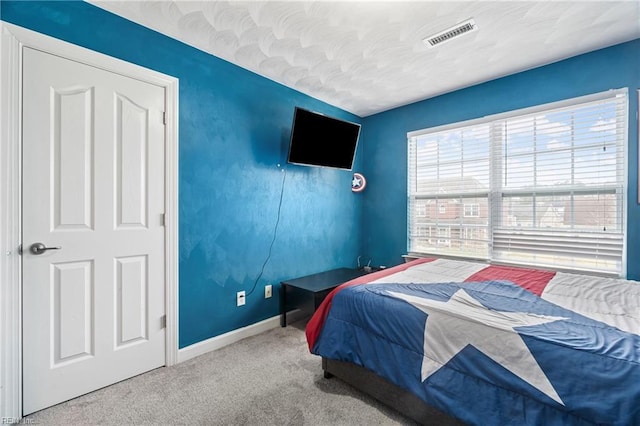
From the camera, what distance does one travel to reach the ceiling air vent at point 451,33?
207 centimetres

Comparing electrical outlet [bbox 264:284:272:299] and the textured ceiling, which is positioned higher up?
the textured ceiling

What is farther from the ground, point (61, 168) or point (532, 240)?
point (61, 168)

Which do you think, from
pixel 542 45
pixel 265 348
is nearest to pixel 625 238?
pixel 542 45

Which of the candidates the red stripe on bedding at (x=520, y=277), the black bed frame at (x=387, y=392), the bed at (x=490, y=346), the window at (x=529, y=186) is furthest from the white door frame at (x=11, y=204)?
the window at (x=529, y=186)

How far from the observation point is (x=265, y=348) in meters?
2.50

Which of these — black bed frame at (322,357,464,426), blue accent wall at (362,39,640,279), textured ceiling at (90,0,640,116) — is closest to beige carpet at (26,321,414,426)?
black bed frame at (322,357,464,426)

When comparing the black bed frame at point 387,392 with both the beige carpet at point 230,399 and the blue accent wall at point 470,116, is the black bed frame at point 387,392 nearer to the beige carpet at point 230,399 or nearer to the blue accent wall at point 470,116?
the beige carpet at point 230,399

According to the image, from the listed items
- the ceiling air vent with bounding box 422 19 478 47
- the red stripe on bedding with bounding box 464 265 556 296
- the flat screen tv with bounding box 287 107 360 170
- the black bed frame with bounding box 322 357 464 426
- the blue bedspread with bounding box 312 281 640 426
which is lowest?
the black bed frame with bounding box 322 357 464 426

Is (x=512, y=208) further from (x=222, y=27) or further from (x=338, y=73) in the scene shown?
(x=222, y=27)

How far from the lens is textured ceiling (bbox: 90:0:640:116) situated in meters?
1.91

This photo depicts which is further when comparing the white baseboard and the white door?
the white baseboard

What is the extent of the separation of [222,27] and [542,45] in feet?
8.30

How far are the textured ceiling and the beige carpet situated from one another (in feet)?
8.29

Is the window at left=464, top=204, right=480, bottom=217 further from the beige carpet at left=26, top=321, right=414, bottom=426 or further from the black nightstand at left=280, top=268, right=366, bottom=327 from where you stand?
the beige carpet at left=26, top=321, right=414, bottom=426
